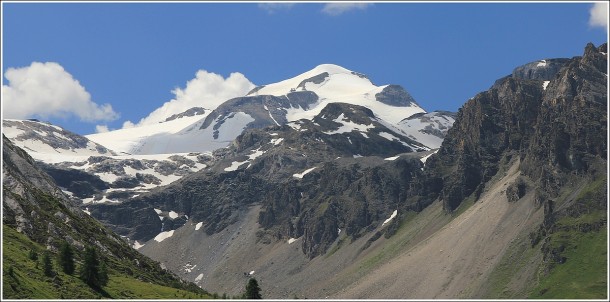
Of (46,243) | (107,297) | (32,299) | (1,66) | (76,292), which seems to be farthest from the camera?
(46,243)

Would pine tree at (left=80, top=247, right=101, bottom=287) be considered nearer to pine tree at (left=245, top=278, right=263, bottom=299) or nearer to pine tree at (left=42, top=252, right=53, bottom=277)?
pine tree at (left=42, top=252, right=53, bottom=277)

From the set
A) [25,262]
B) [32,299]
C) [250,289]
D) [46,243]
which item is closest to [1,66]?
[32,299]

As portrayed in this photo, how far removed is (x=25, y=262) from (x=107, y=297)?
48.8 feet

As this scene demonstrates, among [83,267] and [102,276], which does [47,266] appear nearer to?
[83,267]

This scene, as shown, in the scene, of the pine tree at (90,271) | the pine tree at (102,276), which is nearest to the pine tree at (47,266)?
the pine tree at (90,271)

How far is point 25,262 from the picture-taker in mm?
149000

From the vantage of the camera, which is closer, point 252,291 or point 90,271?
point 90,271

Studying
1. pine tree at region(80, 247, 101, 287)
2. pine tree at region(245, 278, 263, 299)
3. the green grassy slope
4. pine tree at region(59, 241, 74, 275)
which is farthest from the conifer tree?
pine tree at region(245, 278, 263, 299)

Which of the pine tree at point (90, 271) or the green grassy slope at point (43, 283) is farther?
the pine tree at point (90, 271)

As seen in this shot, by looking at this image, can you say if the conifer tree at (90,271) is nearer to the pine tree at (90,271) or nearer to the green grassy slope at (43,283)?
the pine tree at (90,271)

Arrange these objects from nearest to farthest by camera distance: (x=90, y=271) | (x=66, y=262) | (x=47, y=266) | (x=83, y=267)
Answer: (x=47, y=266) → (x=90, y=271) → (x=83, y=267) → (x=66, y=262)

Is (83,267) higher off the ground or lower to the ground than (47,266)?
lower

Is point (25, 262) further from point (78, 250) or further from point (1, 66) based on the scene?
point (1, 66)

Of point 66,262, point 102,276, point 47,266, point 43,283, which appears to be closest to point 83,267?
point 66,262
